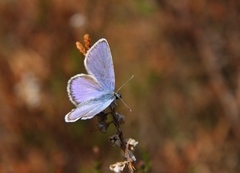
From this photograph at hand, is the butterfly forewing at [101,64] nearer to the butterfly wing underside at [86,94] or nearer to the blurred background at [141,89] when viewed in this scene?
the butterfly wing underside at [86,94]

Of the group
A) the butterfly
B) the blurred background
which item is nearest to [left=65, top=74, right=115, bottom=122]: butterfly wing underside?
the butterfly

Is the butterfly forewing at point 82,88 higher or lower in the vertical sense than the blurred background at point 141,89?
lower

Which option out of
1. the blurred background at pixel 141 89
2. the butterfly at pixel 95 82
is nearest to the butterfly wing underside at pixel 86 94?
the butterfly at pixel 95 82

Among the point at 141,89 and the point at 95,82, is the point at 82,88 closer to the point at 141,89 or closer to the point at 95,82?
the point at 95,82

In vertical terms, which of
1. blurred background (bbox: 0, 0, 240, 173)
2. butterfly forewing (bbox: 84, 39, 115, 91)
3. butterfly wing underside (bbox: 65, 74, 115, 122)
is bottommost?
butterfly wing underside (bbox: 65, 74, 115, 122)

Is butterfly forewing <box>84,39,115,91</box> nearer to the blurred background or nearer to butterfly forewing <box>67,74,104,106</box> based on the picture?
butterfly forewing <box>67,74,104,106</box>

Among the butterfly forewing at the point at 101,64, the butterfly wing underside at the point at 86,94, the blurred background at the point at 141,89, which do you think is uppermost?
the blurred background at the point at 141,89
